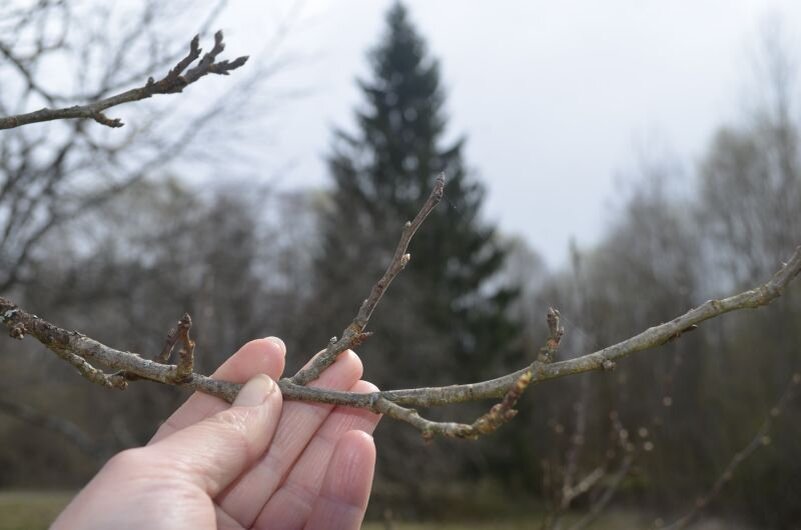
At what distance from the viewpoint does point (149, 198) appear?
8211 mm

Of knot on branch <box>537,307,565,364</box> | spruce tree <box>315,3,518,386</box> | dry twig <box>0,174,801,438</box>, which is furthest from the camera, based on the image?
spruce tree <box>315,3,518,386</box>

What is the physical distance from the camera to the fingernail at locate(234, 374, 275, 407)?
5.72ft


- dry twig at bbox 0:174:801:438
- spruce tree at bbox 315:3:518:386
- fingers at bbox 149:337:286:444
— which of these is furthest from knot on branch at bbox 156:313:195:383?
spruce tree at bbox 315:3:518:386

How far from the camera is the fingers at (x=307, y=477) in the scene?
74.5 inches

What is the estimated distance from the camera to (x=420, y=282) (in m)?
14.8

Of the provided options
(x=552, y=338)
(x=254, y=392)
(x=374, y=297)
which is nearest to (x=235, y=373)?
(x=254, y=392)

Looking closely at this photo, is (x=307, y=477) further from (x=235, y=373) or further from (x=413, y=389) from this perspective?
(x=413, y=389)

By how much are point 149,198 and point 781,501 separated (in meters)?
12.4

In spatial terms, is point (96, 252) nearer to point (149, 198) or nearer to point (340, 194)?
point (149, 198)

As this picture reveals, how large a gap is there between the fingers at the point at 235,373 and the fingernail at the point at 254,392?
0.10 meters

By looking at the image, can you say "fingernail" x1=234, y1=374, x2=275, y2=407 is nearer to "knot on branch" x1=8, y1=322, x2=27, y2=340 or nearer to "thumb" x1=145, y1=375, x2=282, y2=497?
"thumb" x1=145, y1=375, x2=282, y2=497

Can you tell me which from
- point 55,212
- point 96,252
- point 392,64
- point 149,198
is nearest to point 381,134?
point 392,64

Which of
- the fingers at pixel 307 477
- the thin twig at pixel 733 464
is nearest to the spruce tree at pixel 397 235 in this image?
the thin twig at pixel 733 464

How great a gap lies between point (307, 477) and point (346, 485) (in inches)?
4.9
